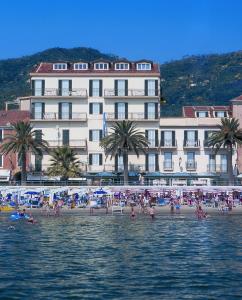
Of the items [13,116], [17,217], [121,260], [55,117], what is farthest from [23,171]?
[121,260]

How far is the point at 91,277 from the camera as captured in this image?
2888cm

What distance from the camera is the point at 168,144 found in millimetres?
79938

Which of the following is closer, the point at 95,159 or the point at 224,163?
the point at 224,163

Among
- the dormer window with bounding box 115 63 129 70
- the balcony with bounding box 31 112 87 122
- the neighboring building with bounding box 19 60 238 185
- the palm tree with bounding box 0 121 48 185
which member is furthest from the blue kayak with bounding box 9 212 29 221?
the dormer window with bounding box 115 63 129 70

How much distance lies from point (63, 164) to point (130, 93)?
12449 millimetres

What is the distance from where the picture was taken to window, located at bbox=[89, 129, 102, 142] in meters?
80.6

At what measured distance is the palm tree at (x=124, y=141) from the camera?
73312 millimetres

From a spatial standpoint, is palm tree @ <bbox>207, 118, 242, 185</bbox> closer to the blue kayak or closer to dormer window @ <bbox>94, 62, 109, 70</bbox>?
dormer window @ <bbox>94, 62, 109, 70</bbox>

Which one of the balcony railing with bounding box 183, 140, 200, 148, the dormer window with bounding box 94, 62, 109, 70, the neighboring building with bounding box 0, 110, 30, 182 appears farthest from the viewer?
the dormer window with bounding box 94, 62, 109, 70

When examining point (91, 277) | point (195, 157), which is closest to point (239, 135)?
point (195, 157)

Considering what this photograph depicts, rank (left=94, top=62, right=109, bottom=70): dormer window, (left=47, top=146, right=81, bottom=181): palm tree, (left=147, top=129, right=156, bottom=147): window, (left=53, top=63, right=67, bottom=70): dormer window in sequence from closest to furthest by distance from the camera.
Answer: (left=47, top=146, right=81, bottom=181): palm tree → (left=147, top=129, right=156, bottom=147): window → (left=94, top=62, right=109, bottom=70): dormer window → (left=53, top=63, right=67, bottom=70): dormer window

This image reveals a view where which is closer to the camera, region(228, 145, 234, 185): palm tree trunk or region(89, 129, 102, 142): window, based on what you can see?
region(228, 145, 234, 185): palm tree trunk

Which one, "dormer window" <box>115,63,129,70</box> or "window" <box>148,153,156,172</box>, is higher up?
"dormer window" <box>115,63,129,70</box>

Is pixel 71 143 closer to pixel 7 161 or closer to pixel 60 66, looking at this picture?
pixel 7 161
